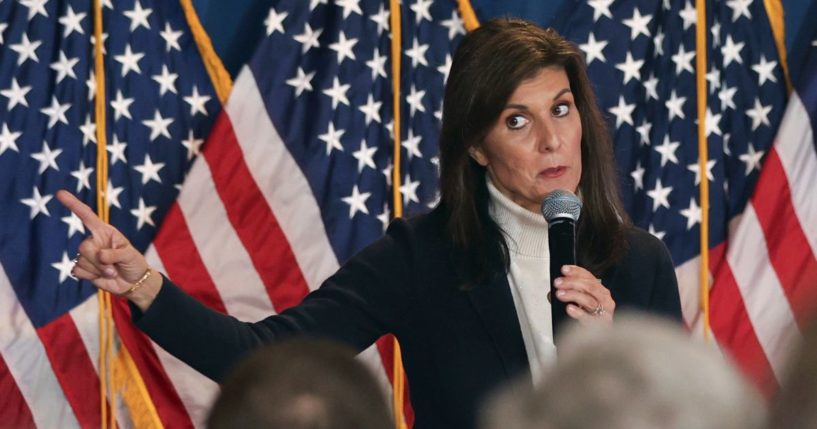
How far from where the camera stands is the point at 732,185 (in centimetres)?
425

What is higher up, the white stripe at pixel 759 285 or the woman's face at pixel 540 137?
the woman's face at pixel 540 137

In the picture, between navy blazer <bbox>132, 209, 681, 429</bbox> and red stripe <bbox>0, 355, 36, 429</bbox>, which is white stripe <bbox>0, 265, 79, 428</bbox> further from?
navy blazer <bbox>132, 209, 681, 429</bbox>

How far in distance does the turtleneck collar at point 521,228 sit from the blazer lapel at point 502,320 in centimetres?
8

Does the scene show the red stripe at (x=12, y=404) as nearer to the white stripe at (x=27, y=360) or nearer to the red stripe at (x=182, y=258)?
the white stripe at (x=27, y=360)

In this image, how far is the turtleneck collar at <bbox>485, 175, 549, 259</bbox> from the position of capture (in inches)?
95.3

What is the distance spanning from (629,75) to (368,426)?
3.85 meters

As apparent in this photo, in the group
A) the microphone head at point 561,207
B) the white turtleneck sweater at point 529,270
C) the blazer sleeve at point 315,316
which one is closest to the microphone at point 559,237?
the microphone head at point 561,207

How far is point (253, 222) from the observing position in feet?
13.2

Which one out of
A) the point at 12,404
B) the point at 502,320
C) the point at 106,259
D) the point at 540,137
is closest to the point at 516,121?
the point at 540,137

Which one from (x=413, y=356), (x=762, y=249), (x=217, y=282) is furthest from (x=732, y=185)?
(x=413, y=356)

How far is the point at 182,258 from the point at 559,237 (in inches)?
92.2

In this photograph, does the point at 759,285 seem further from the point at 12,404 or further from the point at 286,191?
the point at 12,404

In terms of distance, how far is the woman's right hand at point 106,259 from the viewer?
6.49 ft

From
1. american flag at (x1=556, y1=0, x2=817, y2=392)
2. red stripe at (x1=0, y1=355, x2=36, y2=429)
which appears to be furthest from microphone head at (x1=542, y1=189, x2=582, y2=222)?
red stripe at (x1=0, y1=355, x2=36, y2=429)
